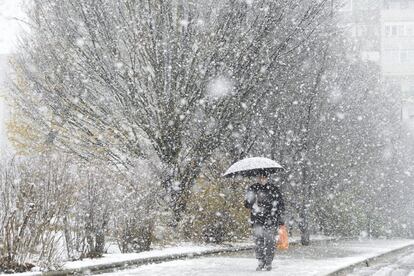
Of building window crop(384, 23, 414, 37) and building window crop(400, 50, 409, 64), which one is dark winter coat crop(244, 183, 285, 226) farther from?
building window crop(384, 23, 414, 37)

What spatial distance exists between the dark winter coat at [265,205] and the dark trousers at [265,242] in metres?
0.10

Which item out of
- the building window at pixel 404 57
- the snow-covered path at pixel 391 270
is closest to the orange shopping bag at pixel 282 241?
the snow-covered path at pixel 391 270

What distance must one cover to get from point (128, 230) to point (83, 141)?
5700mm

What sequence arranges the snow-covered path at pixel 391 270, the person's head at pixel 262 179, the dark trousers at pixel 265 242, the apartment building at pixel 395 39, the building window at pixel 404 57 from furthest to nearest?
the building window at pixel 404 57 < the apartment building at pixel 395 39 < the snow-covered path at pixel 391 270 < the person's head at pixel 262 179 < the dark trousers at pixel 265 242

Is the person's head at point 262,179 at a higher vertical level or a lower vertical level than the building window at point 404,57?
lower

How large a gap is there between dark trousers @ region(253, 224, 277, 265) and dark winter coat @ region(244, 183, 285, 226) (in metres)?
0.10

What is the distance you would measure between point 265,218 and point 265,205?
264mm

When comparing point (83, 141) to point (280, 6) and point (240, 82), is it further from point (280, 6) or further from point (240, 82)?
point (280, 6)

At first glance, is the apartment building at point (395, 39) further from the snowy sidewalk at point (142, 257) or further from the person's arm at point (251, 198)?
the person's arm at point (251, 198)

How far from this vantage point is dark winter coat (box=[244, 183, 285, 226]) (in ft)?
38.6

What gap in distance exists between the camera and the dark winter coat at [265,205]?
11758 mm

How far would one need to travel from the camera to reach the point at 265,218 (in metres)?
11.7

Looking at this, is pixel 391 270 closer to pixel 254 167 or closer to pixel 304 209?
pixel 254 167

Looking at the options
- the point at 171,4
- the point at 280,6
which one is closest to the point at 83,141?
the point at 171,4
